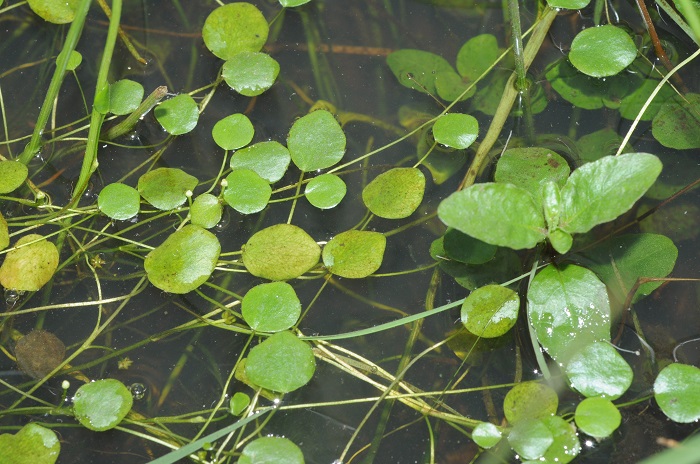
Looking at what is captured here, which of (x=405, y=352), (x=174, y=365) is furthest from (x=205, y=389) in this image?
(x=405, y=352)

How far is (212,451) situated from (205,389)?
13cm

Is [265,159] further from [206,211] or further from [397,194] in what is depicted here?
[397,194]

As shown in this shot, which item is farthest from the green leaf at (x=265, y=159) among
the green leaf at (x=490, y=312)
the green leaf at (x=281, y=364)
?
the green leaf at (x=490, y=312)

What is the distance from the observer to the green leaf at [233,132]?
1556 millimetres

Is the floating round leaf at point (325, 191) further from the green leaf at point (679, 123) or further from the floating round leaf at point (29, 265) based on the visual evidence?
the green leaf at point (679, 123)

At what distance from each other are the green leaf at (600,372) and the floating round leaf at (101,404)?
854 mm

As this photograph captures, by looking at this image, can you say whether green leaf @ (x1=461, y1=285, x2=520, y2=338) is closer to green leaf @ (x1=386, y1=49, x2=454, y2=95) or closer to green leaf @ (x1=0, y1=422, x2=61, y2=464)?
green leaf @ (x1=386, y1=49, x2=454, y2=95)

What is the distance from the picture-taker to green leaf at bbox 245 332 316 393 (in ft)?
4.28

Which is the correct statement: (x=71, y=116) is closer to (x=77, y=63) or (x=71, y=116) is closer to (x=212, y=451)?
(x=77, y=63)

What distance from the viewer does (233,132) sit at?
1.56 metres

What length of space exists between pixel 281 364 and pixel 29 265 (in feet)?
1.96

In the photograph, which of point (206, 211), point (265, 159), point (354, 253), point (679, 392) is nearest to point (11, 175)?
point (206, 211)

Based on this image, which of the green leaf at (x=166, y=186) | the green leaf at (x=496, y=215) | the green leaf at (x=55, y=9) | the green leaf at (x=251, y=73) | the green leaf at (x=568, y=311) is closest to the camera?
the green leaf at (x=496, y=215)

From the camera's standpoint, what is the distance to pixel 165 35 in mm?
1734
